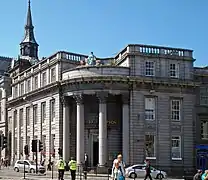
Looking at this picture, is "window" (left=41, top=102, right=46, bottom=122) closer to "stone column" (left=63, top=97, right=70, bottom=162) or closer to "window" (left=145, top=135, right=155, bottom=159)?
"stone column" (left=63, top=97, right=70, bottom=162)

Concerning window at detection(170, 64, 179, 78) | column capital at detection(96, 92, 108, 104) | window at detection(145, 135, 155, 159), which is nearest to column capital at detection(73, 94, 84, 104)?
column capital at detection(96, 92, 108, 104)

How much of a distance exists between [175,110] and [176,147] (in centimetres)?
393

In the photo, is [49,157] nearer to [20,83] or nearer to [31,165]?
[31,165]

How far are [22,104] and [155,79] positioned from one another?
22865 mm

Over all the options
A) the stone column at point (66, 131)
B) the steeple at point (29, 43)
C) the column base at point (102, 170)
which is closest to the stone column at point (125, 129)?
the column base at point (102, 170)

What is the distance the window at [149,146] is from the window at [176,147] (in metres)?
2.31

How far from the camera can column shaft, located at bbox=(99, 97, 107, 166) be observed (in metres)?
Answer: 49.6

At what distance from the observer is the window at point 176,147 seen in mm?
51938

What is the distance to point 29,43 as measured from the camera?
4097 inches

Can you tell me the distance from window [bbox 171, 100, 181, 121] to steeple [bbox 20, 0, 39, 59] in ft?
177

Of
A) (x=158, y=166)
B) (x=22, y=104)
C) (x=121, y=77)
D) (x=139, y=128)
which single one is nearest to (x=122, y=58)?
(x=121, y=77)

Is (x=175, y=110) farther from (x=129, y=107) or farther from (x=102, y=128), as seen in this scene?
(x=102, y=128)

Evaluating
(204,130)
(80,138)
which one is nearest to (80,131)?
(80,138)

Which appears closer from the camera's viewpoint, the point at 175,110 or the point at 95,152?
the point at 175,110
